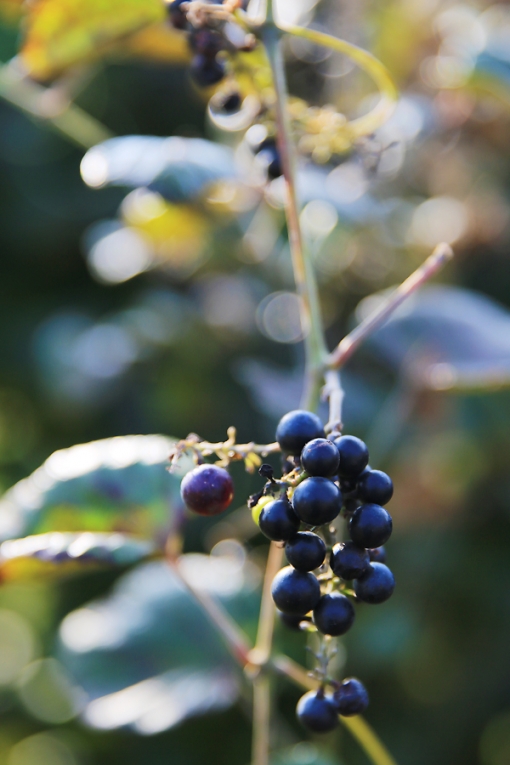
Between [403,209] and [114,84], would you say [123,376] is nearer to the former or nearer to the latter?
[403,209]

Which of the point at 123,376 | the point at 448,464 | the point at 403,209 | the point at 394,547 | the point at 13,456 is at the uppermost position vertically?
the point at 403,209

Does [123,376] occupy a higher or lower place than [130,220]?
lower

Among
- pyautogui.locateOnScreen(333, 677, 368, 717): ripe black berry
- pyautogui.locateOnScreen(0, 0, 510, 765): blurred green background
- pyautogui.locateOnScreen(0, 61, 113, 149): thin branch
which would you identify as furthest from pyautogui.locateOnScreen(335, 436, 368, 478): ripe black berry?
pyautogui.locateOnScreen(0, 61, 113, 149): thin branch

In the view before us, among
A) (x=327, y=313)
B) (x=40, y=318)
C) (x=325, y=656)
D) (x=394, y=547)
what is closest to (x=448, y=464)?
(x=394, y=547)

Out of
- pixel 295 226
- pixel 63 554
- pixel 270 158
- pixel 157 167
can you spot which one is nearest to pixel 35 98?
pixel 157 167

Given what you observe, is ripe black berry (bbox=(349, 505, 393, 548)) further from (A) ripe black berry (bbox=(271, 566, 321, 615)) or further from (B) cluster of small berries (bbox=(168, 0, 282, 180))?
(B) cluster of small berries (bbox=(168, 0, 282, 180))

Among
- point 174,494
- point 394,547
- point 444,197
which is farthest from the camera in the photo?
point 444,197
